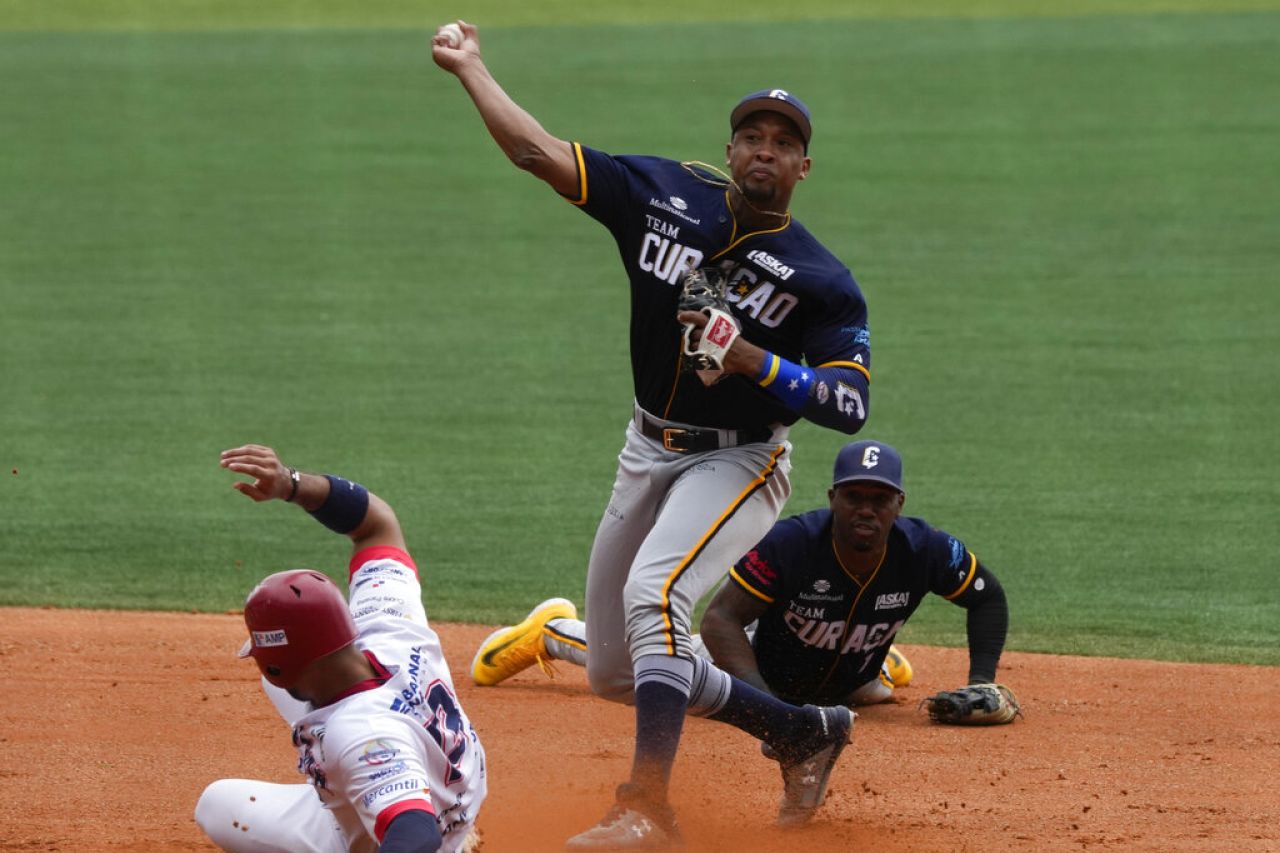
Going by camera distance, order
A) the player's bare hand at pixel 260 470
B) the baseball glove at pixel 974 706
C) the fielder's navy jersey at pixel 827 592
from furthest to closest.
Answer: the baseball glove at pixel 974 706, the fielder's navy jersey at pixel 827 592, the player's bare hand at pixel 260 470

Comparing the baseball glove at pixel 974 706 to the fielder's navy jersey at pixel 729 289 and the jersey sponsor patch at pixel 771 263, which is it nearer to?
the fielder's navy jersey at pixel 729 289

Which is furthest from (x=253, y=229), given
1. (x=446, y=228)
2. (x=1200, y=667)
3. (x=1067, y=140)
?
(x=1200, y=667)

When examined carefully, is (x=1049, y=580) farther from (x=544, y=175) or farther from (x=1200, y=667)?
(x=544, y=175)

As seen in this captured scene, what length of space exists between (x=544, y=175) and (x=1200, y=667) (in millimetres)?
3970

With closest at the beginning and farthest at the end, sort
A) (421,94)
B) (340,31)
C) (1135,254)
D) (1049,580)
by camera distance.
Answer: (1049,580)
(1135,254)
(421,94)
(340,31)

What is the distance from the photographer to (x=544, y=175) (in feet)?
18.2

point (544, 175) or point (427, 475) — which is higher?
point (544, 175)

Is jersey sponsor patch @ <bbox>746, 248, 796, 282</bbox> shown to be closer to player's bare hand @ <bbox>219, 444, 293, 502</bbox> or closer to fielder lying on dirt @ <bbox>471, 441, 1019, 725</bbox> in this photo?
fielder lying on dirt @ <bbox>471, 441, 1019, 725</bbox>

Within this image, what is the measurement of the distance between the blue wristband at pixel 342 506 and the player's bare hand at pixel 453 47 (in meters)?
1.44

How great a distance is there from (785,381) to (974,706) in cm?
214

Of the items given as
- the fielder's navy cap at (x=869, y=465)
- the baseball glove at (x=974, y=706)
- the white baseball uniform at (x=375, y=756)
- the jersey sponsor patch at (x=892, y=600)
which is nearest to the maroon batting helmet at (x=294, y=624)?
the white baseball uniform at (x=375, y=756)

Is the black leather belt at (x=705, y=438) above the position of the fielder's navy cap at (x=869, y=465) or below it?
above

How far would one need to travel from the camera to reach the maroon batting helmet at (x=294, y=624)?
401 cm

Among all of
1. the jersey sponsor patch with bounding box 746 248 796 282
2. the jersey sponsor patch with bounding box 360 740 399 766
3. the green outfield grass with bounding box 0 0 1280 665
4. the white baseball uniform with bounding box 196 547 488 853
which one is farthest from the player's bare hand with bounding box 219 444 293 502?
the green outfield grass with bounding box 0 0 1280 665
